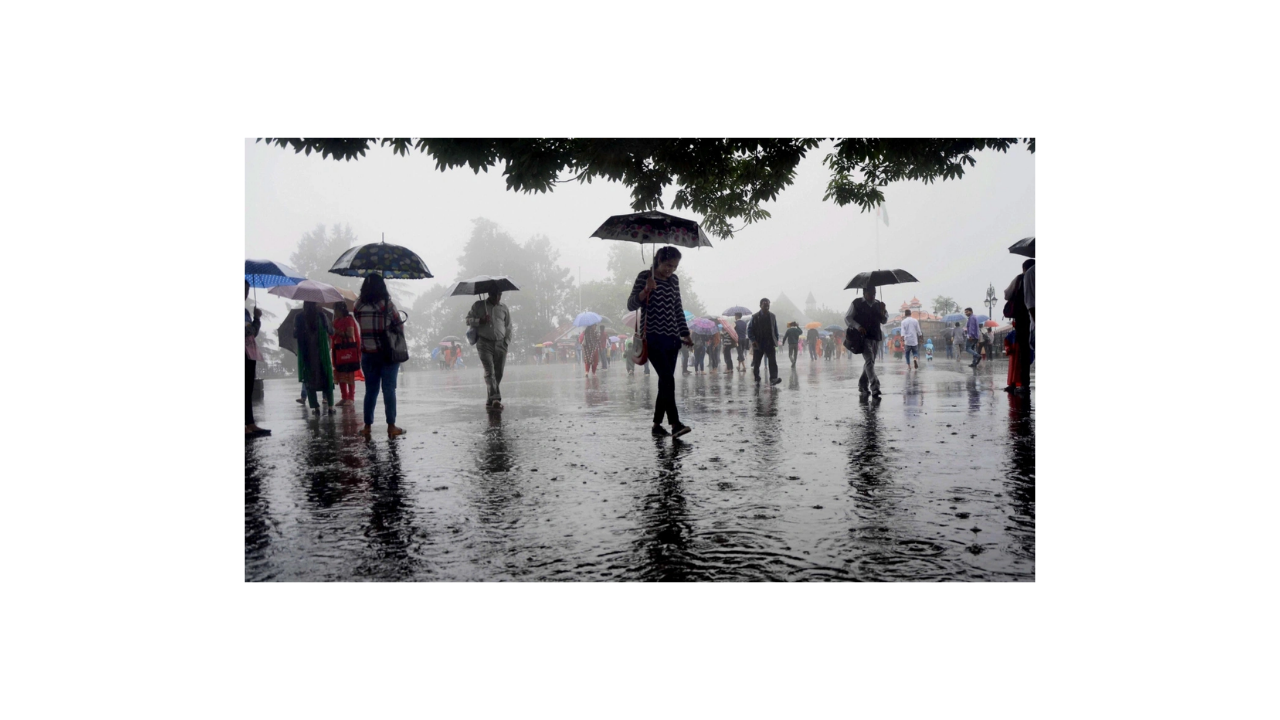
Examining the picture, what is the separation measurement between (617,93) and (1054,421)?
169cm

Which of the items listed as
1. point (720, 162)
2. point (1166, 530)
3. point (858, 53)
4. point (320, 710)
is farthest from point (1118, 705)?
point (720, 162)

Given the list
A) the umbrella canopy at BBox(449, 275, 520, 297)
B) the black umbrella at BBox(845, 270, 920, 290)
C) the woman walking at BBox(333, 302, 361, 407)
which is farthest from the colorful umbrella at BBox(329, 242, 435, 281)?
the black umbrella at BBox(845, 270, 920, 290)

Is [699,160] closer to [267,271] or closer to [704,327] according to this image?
[267,271]

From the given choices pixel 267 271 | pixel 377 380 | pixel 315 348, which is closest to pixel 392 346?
pixel 377 380

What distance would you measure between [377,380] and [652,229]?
3515 mm

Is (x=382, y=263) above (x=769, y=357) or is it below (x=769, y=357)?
above

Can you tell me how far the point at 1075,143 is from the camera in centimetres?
208

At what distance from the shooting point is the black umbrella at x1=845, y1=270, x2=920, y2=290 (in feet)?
42.9

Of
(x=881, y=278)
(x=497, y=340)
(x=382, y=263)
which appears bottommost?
(x=497, y=340)

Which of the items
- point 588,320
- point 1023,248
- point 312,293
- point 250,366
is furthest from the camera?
point 588,320

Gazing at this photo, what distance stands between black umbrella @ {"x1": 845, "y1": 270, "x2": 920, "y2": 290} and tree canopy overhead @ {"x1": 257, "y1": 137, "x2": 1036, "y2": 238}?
1.74 meters

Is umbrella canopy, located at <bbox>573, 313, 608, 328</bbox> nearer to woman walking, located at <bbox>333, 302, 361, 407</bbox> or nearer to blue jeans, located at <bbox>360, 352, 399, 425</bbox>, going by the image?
woman walking, located at <bbox>333, 302, 361, 407</bbox>

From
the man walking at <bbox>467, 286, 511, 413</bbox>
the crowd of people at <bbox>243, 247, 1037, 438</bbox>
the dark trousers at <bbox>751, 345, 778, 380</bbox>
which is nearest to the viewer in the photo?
the crowd of people at <bbox>243, 247, 1037, 438</bbox>

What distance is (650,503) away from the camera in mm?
4082
